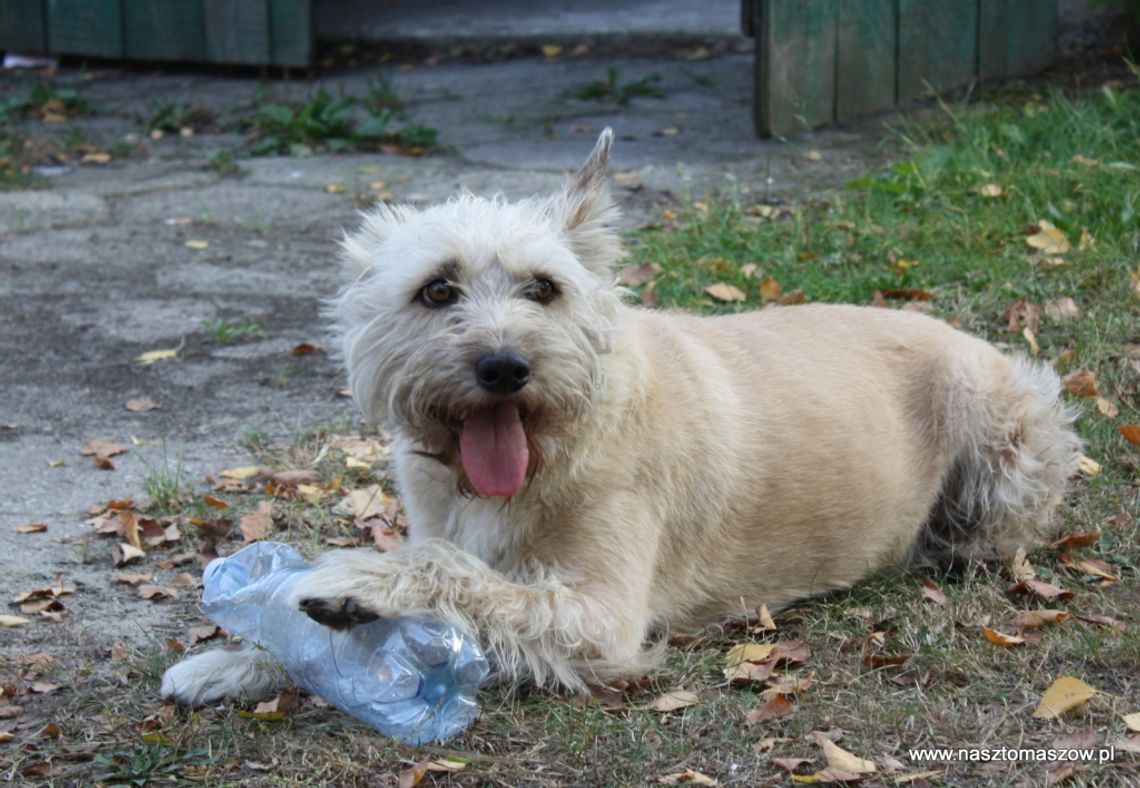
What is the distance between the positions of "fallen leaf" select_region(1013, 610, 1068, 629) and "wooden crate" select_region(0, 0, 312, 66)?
8946mm

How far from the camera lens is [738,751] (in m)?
3.24

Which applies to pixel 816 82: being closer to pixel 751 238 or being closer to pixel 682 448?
pixel 751 238

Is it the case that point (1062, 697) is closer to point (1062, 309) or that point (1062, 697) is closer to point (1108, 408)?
point (1108, 408)

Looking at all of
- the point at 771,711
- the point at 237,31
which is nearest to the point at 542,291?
the point at 771,711

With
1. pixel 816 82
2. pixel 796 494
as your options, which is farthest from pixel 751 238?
pixel 796 494

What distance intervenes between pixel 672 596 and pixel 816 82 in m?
5.64

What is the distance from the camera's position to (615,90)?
10.7 metres

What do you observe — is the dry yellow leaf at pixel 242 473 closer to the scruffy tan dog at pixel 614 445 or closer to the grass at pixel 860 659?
the grass at pixel 860 659

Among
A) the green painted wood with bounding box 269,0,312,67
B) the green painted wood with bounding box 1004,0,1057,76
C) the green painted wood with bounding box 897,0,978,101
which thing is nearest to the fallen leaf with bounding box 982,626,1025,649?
the green painted wood with bounding box 897,0,978,101

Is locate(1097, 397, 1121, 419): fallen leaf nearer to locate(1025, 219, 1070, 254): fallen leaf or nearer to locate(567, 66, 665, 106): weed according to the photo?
locate(1025, 219, 1070, 254): fallen leaf

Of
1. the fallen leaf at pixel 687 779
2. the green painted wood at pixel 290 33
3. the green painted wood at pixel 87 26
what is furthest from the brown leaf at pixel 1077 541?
the green painted wood at pixel 87 26

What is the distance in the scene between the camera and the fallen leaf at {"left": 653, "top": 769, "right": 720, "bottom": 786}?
311 centimetres

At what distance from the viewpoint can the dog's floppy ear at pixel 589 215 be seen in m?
3.83

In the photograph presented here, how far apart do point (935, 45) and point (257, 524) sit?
247 inches
